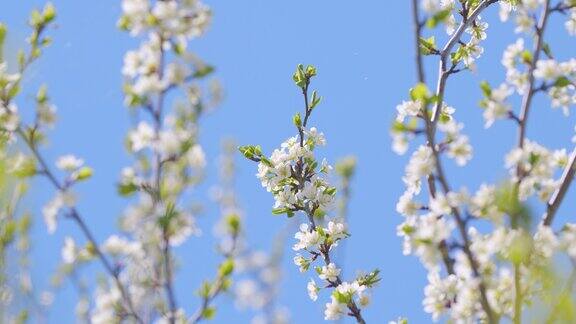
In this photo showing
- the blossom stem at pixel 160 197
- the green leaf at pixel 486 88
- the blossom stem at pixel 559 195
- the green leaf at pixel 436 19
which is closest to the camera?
→ the blossom stem at pixel 160 197

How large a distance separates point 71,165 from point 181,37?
556 millimetres

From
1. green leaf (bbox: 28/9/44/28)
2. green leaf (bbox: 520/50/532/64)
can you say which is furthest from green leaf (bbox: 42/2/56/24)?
green leaf (bbox: 520/50/532/64)

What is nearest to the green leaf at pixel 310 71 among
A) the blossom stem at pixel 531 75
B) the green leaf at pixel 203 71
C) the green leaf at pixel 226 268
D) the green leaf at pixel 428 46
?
the green leaf at pixel 428 46

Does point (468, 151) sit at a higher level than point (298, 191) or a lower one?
lower

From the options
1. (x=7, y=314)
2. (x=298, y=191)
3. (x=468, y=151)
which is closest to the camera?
(x=7, y=314)

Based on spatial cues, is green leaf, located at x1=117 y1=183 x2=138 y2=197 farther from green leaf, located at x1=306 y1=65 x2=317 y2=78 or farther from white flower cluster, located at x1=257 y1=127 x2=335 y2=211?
green leaf, located at x1=306 y1=65 x2=317 y2=78

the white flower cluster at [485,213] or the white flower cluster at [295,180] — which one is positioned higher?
the white flower cluster at [295,180]

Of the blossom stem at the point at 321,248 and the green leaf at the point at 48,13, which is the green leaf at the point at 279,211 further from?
the green leaf at the point at 48,13

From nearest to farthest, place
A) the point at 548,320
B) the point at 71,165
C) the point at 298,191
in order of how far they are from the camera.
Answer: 1. the point at 548,320
2. the point at 71,165
3. the point at 298,191

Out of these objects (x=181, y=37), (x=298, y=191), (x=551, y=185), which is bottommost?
(x=551, y=185)

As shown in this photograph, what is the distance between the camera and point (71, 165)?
293cm

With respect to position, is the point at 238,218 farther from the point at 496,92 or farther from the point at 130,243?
the point at 496,92

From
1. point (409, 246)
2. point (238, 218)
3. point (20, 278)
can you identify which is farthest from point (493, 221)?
point (20, 278)

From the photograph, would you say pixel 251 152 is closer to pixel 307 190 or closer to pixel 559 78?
pixel 307 190
